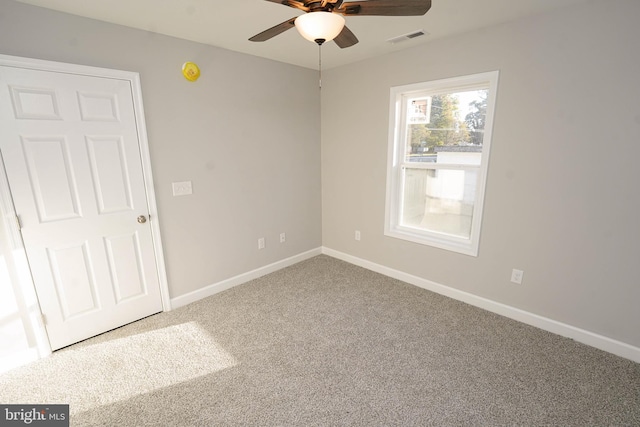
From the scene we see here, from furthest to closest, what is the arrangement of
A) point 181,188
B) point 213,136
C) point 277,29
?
point 213,136 → point 181,188 → point 277,29

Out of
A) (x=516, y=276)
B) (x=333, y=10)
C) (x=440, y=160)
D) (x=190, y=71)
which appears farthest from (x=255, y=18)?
(x=516, y=276)

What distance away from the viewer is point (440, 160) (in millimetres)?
2922

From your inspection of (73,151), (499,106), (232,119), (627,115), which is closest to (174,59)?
(232,119)

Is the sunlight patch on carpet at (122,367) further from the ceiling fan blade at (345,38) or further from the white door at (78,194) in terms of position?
the ceiling fan blade at (345,38)

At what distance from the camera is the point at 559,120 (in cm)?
213

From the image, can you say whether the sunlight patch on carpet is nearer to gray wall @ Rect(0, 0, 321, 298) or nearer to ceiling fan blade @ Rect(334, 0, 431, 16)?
gray wall @ Rect(0, 0, 321, 298)

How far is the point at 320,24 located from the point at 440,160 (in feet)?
6.68

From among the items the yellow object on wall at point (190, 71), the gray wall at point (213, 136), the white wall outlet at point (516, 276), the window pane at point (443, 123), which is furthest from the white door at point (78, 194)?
the white wall outlet at point (516, 276)

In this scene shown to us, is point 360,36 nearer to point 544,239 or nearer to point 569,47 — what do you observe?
point 569,47

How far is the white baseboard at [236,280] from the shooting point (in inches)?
112

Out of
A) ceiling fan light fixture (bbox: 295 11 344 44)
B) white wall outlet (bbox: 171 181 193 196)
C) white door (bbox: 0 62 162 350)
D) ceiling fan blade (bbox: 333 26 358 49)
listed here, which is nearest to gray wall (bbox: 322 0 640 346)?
ceiling fan blade (bbox: 333 26 358 49)

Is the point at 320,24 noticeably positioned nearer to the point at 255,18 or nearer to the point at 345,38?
the point at 345,38

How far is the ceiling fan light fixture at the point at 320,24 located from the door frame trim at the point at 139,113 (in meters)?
1.65

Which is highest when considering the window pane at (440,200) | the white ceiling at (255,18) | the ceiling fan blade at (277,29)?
the white ceiling at (255,18)
